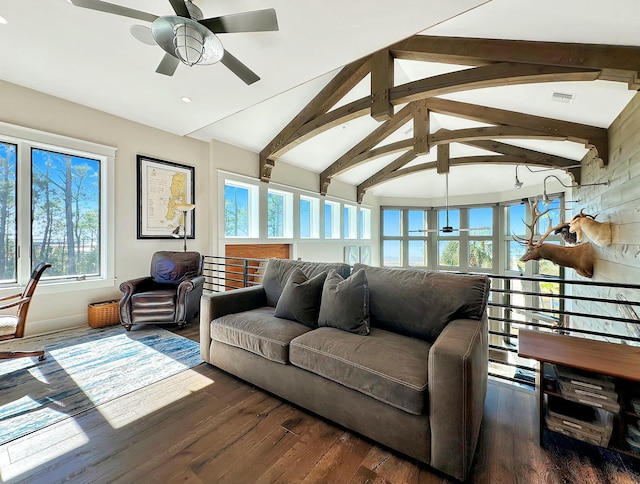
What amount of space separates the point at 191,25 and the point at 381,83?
2.39 meters

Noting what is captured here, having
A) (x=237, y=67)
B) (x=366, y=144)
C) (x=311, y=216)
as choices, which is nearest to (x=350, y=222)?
(x=311, y=216)

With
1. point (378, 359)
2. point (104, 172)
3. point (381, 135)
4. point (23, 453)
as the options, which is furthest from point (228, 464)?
point (381, 135)

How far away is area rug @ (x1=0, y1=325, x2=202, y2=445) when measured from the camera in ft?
5.98

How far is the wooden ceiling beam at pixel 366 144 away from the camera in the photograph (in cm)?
497

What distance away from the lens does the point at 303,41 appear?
237 cm

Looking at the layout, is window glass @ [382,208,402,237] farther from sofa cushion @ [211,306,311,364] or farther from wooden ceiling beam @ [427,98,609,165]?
sofa cushion @ [211,306,311,364]

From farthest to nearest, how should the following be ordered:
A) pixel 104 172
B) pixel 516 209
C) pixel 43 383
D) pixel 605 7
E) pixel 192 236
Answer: pixel 516 209 < pixel 192 236 < pixel 104 172 < pixel 43 383 < pixel 605 7

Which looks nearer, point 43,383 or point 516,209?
point 43,383

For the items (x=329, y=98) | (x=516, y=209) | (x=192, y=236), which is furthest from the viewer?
(x=516, y=209)

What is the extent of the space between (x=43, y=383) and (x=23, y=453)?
892mm

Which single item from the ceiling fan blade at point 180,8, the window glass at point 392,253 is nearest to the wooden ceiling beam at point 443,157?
the window glass at point 392,253

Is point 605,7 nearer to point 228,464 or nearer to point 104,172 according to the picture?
point 228,464

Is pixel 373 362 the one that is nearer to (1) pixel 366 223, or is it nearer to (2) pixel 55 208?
(2) pixel 55 208

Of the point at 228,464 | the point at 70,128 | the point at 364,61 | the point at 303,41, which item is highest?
the point at 364,61
